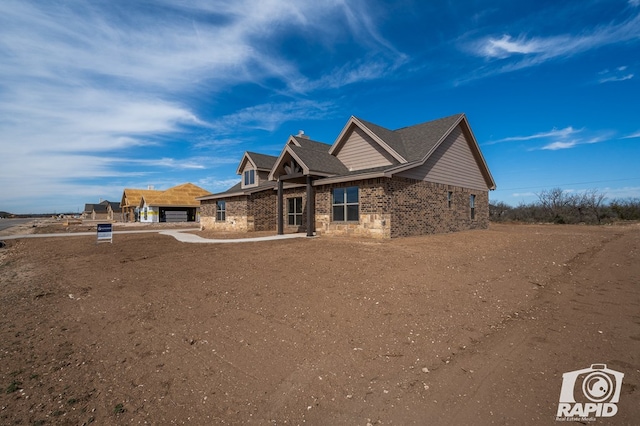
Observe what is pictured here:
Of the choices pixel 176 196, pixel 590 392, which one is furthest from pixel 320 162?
pixel 176 196

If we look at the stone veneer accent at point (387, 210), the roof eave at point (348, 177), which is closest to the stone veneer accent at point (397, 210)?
the stone veneer accent at point (387, 210)

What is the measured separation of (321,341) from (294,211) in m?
16.5

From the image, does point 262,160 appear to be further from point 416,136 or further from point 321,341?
point 321,341

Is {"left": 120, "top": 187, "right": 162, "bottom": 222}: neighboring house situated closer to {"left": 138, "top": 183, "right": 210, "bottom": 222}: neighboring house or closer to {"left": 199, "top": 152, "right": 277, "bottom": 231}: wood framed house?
{"left": 138, "top": 183, "right": 210, "bottom": 222}: neighboring house

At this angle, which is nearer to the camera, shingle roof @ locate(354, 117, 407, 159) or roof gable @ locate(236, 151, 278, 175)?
shingle roof @ locate(354, 117, 407, 159)

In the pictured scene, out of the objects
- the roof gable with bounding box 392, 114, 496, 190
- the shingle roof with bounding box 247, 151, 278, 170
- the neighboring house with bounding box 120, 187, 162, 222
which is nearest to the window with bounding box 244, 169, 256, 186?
the shingle roof with bounding box 247, 151, 278, 170

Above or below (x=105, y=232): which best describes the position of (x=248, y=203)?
above

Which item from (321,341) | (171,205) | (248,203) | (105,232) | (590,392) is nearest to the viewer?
(590,392)

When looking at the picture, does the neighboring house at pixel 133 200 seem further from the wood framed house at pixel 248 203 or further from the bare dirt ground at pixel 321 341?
the bare dirt ground at pixel 321 341

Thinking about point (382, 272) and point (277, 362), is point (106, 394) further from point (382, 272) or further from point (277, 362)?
point (382, 272)

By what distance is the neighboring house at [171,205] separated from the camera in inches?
1876

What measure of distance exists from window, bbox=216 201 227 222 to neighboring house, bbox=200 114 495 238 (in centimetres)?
266

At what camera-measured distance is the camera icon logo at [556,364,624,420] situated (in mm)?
3080

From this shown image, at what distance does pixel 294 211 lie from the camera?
21.1 meters
